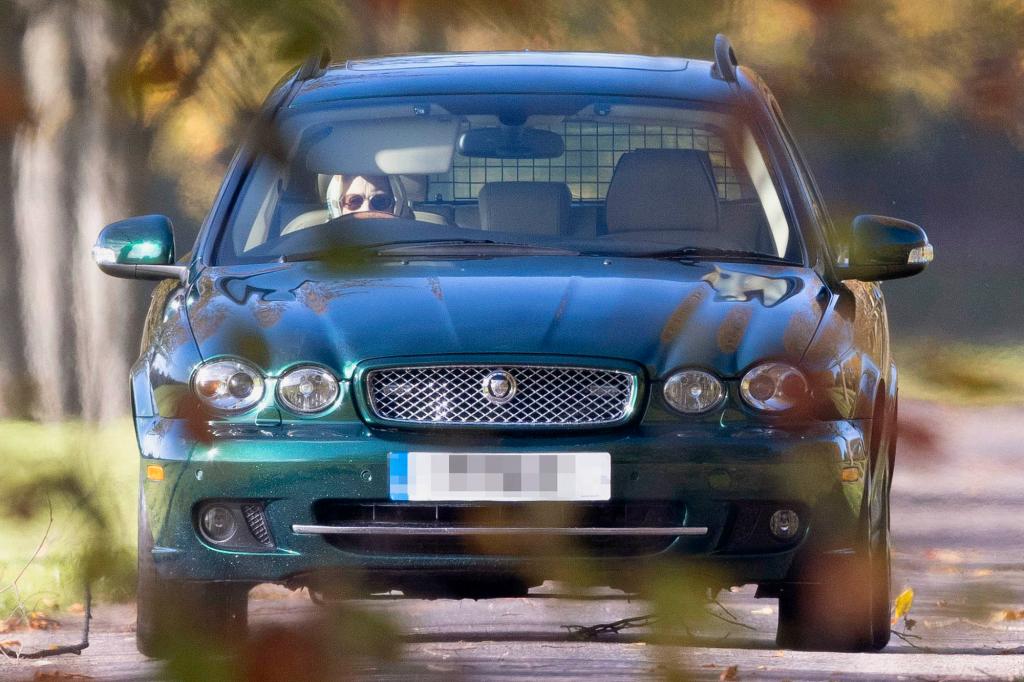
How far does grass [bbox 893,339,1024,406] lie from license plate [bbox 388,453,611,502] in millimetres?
1144

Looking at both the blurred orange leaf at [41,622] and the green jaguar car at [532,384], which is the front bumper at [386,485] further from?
the blurred orange leaf at [41,622]

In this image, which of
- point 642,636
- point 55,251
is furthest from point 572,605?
point 55,251

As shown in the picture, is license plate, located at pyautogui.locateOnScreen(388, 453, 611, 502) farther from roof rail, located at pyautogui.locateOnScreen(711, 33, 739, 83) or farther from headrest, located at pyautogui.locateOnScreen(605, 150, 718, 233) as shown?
roof rail, located at pyautogui.locateOnScreen(711, 33, 739, 83)

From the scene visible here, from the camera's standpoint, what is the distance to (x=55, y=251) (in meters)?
11.4

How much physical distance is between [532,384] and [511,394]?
0.22 ft

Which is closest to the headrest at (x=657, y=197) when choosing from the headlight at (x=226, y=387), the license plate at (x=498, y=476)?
the license plate at (x=498, y=476)

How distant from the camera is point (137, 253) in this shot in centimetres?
489

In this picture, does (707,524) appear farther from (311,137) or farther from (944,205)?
(311,137)

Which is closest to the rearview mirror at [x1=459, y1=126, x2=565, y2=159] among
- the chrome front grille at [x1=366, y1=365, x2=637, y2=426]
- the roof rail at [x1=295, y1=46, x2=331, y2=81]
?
the chrome front grille at [x1=366, y1=365, x2=637, y2=426]

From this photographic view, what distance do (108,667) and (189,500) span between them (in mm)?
396

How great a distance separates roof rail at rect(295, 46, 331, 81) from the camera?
1.37 metres

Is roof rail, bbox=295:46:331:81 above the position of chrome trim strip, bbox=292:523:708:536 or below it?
above

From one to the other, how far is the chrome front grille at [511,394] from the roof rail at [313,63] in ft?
8.09

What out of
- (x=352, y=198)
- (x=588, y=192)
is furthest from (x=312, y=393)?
(x=352, y=198)
